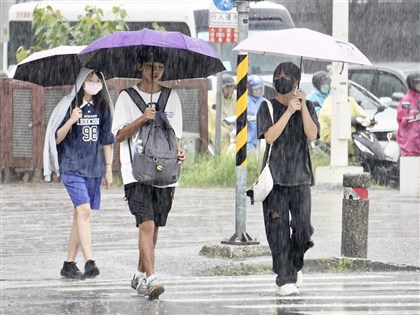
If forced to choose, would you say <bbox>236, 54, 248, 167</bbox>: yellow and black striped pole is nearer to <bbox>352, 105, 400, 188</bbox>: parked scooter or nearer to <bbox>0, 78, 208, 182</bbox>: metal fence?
<bbox>352, 105, 400, 188</bbox>: parked scooter

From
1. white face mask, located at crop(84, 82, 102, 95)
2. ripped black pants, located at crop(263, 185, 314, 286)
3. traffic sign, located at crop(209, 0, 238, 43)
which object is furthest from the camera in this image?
traffic sign, located at crop(209, 0, 238, 43)

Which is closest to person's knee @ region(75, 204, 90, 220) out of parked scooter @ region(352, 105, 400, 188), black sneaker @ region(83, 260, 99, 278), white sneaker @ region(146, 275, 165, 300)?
black sneaker @ region(83, 260, 99, 278)

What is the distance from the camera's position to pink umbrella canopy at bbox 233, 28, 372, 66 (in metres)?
10.9

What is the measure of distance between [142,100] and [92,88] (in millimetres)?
1326

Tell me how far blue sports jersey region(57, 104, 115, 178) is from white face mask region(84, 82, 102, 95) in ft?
0.41

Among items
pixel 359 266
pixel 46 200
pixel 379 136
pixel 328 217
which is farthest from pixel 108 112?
pixel 379 136

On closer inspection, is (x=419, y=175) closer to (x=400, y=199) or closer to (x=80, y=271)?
(x=400, y=199)

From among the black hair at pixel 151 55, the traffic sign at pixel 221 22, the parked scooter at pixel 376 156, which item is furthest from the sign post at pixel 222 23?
the black hair at pixel 151 55

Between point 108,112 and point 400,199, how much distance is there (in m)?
8.77

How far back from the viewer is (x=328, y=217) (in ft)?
57.2

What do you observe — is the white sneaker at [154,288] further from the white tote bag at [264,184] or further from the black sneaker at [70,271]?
the black sneaker at [70,271]

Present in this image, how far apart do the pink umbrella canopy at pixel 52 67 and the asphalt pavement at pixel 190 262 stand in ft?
5.60

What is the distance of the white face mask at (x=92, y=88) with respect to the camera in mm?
12125

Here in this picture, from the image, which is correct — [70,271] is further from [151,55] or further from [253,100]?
[253,100]
